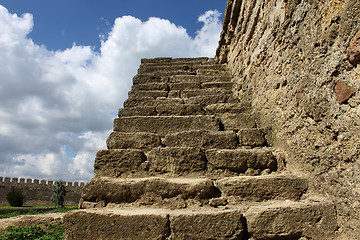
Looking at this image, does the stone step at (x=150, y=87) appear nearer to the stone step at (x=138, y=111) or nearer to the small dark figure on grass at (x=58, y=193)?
the stone step at (x=138, y=111)

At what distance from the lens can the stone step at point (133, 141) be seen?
2.45 meters

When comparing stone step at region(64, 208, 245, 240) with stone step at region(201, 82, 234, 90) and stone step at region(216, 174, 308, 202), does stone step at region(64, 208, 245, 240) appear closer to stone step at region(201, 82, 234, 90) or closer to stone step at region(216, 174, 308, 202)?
stone step at region(216, 174, 308, 202)

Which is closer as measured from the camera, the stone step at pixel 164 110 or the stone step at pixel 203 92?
the stone step at pixel 164 110

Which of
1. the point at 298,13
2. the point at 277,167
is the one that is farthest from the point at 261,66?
the point at 277,167

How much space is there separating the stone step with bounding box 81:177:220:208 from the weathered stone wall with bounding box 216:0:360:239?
76 cm

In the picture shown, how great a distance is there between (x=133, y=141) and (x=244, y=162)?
1.10m

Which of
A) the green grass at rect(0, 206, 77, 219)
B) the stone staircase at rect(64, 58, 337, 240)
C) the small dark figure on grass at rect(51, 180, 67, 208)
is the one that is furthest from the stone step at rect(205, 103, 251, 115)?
the small dark figure on grass at rect(51, 180, 67, 208)

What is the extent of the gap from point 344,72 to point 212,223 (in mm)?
1226

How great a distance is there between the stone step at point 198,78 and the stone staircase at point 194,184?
72cm

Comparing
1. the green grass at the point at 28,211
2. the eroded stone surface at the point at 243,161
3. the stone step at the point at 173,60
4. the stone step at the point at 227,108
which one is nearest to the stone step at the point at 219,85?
the stone step at the point at 227,108

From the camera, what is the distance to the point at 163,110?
10.1ft

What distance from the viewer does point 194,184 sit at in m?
1.88

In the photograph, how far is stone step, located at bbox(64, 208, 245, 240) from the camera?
1.54 metres

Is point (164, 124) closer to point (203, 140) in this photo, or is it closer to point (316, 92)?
point (203, 140)
